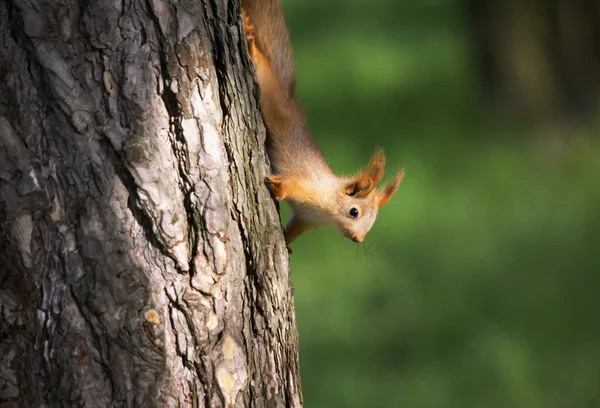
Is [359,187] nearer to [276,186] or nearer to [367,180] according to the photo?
[367,180]

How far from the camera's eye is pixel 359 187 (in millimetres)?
2742

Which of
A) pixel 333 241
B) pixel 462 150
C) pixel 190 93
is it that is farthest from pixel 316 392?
pixel 462 150

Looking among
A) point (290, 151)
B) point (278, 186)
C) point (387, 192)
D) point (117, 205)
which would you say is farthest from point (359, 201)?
point (117, 205)

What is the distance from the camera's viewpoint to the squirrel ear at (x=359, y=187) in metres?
2.73

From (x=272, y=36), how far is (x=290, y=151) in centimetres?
30

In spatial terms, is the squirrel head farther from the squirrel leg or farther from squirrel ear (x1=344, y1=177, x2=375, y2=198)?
the squirrel leg

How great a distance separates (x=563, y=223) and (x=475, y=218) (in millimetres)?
513

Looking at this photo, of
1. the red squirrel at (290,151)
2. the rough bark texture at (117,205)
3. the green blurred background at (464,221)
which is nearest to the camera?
the rough bark texture at (117,205)

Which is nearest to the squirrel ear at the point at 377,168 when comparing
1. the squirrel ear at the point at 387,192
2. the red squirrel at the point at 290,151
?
the red squirrel at the point at 290,151

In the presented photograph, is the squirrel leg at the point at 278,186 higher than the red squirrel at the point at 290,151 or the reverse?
the reverse

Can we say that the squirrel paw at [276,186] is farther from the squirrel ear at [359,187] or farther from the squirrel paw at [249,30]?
the squirrel ear at [359,187]

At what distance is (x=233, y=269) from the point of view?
1.98m

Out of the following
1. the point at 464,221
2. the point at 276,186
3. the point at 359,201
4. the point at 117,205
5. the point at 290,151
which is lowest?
the point at 117,205

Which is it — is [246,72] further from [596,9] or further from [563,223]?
[596,9]
